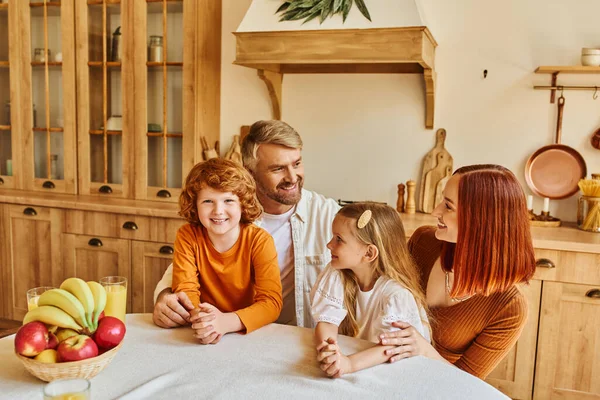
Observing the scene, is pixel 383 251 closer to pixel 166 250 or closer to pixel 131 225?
pixel 166 250

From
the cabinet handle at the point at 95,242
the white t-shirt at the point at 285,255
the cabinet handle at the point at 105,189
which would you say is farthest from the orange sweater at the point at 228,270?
the cabinet handle at the point at 105,189

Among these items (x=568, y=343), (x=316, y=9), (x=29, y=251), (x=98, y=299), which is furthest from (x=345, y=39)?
(x=29, y=251)

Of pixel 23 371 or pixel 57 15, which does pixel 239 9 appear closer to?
pixel 57 15

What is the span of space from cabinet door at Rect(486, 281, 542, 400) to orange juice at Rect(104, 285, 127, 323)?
1.83m

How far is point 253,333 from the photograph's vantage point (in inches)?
61.0

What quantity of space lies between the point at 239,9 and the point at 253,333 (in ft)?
7.73

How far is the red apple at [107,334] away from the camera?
4.04 feet

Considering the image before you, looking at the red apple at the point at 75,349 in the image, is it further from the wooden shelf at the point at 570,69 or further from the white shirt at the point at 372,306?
the wooden shelf at the point at 570,69

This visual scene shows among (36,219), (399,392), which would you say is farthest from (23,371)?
(36,219)

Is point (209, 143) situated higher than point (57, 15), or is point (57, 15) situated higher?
point (57, 15)

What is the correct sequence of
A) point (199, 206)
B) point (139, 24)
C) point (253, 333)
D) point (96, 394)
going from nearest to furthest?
point (96, 394) < point (253, 333) < point (199, 206) < point (139, 24)

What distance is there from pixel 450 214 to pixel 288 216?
742 millimetres

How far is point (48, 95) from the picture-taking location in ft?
12.0

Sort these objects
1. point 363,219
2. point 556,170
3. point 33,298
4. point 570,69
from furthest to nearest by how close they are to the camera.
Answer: point 556,170, point 570,69, point 363,219, point 33,298
